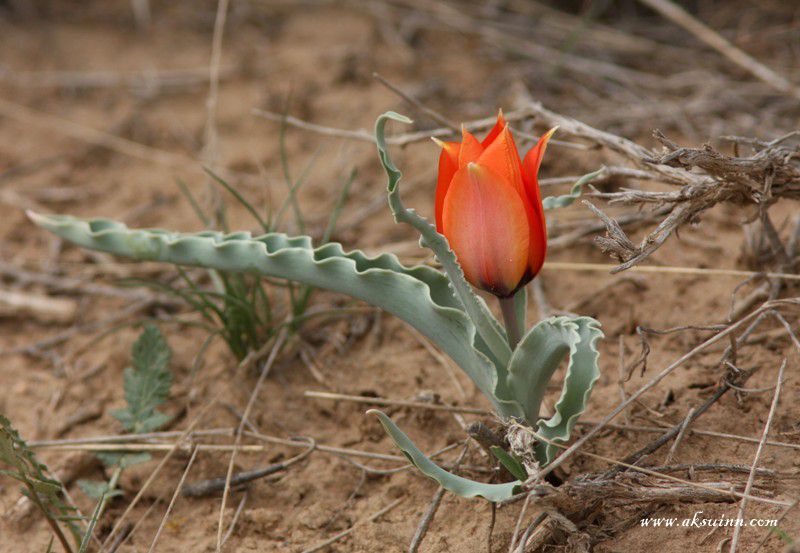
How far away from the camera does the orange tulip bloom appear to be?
4.94 feet

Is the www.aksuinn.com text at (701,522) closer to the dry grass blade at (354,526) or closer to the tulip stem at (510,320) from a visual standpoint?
the tulip stem at (510,320)

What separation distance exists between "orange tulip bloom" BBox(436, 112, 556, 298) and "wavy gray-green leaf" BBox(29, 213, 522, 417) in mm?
117

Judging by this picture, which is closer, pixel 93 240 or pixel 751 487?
pixel 751 487

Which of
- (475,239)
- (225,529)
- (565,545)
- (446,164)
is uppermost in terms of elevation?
(446,164)

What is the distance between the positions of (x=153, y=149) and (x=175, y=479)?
5.92ft

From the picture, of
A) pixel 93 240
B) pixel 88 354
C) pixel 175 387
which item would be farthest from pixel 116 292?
pixel 93 240

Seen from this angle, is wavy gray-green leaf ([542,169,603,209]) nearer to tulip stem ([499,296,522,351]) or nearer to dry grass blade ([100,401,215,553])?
tulip stem ([499,296,522,351])

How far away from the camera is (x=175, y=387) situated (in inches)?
92.4

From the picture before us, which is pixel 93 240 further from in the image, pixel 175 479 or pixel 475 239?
pixel 475 239

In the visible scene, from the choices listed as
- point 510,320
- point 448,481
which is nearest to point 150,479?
point 448,481

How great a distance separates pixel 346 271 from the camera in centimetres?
170

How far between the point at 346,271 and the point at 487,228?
32cm

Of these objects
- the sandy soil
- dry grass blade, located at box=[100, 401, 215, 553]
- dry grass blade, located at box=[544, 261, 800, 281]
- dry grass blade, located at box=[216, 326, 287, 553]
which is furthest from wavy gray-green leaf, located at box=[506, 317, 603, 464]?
dry grass blade, located at box=[100, 401, 215, 553]

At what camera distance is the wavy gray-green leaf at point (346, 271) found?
168 cm
